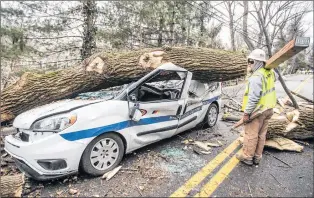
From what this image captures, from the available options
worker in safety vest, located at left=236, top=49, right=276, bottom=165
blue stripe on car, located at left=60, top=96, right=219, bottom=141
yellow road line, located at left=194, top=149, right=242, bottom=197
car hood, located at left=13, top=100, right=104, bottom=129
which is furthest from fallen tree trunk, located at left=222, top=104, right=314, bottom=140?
car hood, located at left=13, top=100, right=104, bottom=129

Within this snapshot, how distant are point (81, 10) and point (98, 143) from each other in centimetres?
844

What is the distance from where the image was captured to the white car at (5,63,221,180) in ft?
10.4

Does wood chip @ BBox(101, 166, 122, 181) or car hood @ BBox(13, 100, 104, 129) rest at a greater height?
car hood @ BBox(13, 100, 104, 129)

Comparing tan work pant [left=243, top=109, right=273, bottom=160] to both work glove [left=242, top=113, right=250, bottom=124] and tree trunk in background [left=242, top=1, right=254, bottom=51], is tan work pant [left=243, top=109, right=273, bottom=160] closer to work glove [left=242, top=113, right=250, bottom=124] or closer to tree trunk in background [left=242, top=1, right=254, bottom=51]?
work glove [left=242, top=113, right=250, bottom=124]

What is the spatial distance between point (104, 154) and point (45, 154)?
0.80 meters

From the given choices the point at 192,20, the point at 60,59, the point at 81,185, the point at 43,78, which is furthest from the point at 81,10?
the point at 81,185

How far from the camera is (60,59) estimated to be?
10961 mm

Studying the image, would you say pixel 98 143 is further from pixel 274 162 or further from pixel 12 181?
pixel 274 162

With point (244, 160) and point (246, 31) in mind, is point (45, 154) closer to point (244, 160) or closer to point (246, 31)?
point (244, 160)

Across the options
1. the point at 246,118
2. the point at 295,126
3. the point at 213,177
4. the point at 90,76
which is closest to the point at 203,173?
the point at 213,177

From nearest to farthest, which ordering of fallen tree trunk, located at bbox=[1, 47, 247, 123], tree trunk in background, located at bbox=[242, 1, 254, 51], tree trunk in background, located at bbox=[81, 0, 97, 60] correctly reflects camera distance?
fallen tree trunk, located at bbox=[1, 47, 247, 123] < tree trunk in background, located at bbox=[242, 1, 254, 51] < tree trunk in background, located at bbox=[81, 0, 97, 60]

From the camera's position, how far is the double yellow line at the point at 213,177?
10.2ft

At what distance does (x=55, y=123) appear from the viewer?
328 centimetres

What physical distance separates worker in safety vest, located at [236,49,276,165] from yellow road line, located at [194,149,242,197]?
0.17 meters
